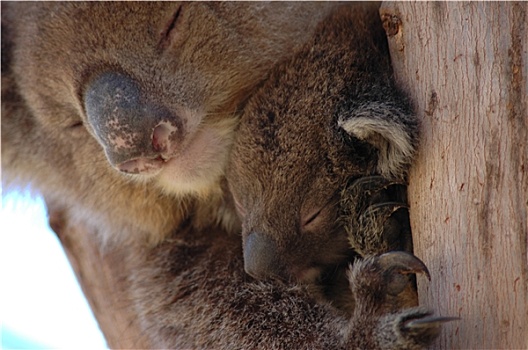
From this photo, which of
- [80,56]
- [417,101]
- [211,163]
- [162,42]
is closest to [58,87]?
[80,56]

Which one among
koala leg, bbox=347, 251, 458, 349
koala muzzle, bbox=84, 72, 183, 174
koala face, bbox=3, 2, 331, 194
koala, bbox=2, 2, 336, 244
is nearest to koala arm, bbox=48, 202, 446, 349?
koala leg, bbox=347, 251, 458, 349

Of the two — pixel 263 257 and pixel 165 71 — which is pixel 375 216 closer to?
pixel 263 257

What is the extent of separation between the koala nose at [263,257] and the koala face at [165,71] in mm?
367

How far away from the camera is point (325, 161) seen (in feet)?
7.50

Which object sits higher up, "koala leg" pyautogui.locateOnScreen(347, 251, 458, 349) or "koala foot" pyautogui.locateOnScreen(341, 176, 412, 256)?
"koala foot" pyautogui.locateOnScreen(341, 176, 412, 256)

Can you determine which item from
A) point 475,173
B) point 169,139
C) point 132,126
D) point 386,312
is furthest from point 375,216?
point 132,126

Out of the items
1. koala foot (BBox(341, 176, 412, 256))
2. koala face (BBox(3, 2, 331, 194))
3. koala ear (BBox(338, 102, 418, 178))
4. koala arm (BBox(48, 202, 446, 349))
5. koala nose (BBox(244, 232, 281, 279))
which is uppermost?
koala face (BBox(3, 2, 331, 194))

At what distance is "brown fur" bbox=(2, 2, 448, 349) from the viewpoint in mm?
2479

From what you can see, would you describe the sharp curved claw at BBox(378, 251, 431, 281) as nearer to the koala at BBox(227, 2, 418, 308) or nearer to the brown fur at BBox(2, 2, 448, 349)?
the brown fur at BBox(2, 2, 448, 349)

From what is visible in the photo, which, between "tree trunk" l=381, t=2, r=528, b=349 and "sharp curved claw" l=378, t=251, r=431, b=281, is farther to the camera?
"sharp curved claw" l=378, t=251, r=431, b=281

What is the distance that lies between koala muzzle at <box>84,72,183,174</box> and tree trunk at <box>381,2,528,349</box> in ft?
2.66

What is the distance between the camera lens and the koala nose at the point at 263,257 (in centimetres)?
231

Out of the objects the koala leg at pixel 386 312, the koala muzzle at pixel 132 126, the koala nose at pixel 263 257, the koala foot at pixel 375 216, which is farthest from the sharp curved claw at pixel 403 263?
the koala muzzle at pixel 132 126

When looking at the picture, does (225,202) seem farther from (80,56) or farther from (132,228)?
(80,56)
